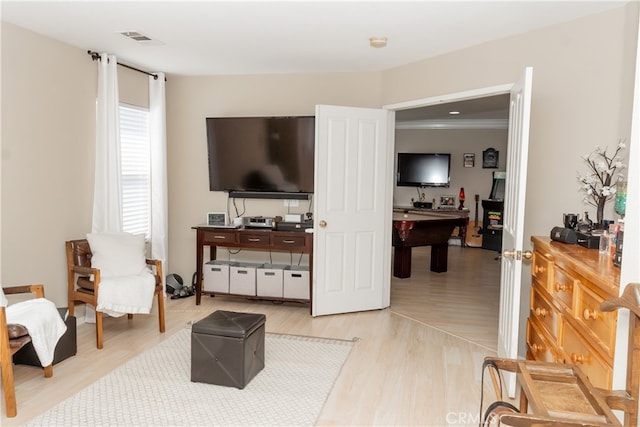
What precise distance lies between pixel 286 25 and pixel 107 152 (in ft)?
7.04

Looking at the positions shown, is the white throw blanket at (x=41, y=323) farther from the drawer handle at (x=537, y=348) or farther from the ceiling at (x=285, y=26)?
the drawer handle at (x=537, y=348)

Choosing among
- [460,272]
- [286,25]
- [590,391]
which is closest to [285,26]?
[286,25]

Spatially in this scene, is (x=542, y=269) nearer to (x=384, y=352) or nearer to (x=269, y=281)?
(x=384, y=352)

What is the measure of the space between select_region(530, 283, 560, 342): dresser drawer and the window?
12.8 ft

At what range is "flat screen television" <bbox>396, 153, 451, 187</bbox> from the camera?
9.58 metres

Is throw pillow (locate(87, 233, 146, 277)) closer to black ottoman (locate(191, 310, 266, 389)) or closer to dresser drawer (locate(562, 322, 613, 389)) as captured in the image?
black ottoman (locate(191, 310, 266, 389))

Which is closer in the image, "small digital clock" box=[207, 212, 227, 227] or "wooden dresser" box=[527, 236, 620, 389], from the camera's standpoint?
"wooden dresser" box=[527, 236, 620, 389]

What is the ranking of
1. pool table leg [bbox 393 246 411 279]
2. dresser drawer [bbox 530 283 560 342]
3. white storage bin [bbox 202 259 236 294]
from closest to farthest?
dresser drawer [bbox 530 283 560 342] → white storage bin [bbox 202 259 236 294] → pool table leg [bbox 393 246 411 279]

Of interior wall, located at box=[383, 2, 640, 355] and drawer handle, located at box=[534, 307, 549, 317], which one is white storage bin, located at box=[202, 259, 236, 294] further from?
drawer handle, located at box=[534, 307, 549, 317]

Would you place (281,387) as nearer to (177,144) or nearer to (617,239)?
(617,239)

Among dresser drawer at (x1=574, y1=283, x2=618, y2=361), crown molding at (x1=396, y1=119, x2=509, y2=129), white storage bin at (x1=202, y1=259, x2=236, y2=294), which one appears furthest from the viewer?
crown molding at (x1=396, y1=119, x2=509, y2=129)

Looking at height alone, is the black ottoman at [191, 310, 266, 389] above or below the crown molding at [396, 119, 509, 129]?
below

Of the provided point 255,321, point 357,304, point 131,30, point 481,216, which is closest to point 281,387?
point 255,321

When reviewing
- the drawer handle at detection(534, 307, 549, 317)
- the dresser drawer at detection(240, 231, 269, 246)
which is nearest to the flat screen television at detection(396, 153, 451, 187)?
the dresser drawer at detection(240, 231, 269, 246)
